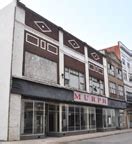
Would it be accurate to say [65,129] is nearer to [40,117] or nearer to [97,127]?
[40,117]

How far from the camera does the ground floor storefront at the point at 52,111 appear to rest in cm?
1955

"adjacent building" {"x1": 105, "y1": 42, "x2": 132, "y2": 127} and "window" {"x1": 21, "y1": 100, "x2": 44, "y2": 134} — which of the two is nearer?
"window" {"x1": 21, "y1": 100, "x2": 44, "y2": 134}

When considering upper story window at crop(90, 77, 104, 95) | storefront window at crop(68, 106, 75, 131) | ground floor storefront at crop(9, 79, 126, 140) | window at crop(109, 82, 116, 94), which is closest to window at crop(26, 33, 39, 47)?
ground floor storefront at crop(9, 79, 126, 140)

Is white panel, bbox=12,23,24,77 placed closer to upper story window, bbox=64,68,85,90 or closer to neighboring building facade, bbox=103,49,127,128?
upper story window, bbox=64,68,85,90

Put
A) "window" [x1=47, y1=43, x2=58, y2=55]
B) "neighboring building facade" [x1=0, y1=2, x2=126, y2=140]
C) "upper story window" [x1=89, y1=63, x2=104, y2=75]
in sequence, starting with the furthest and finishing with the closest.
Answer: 1. "upper story window" [x1=89, y1=63, x2=104, y2=75]
2. "window" [x1=47, y1=43, x2=58, y2=55]
3. "neighboring building facade" [x1=0, y1=2, x2=126, y2=140]

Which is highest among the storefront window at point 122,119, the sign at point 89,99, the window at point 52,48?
the window at point 52,48

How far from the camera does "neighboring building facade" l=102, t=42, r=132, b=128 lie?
151 ft

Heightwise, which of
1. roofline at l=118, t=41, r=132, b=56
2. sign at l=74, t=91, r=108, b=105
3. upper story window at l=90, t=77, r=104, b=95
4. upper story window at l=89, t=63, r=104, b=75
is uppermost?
roofline at l=118, t=41, r=132, b=56

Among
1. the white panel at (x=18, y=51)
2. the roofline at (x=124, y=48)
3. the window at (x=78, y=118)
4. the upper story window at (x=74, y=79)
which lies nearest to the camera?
the white panel at (x=18, y=51)

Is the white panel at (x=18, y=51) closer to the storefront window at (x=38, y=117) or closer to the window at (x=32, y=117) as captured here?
the window at (x=32, y=117)

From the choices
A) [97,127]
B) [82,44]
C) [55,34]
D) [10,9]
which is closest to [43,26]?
[55,34]

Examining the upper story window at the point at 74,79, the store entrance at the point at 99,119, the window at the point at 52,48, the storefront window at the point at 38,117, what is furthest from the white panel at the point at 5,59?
the store entrance at the point at 99,119

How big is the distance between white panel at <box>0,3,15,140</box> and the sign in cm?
953

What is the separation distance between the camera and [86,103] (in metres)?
29.5
